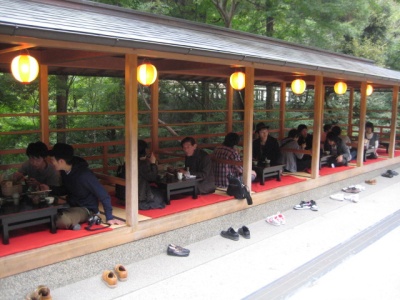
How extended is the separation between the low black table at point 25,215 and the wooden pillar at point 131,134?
0.81m

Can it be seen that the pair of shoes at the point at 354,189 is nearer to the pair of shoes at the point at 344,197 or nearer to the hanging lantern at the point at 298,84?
the pair of shoes at the point at 344,197

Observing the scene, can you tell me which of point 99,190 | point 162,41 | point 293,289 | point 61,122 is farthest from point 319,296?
point 61,122

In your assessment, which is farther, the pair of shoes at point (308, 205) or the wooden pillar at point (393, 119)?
the wooden pillar at point (393, 119)

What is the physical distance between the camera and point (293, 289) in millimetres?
4438

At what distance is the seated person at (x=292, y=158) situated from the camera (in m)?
8.58

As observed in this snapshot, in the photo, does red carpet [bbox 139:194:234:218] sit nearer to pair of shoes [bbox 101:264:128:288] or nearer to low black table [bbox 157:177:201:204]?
low black table [bbox 157:177:201:204]

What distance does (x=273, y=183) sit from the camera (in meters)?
7.55

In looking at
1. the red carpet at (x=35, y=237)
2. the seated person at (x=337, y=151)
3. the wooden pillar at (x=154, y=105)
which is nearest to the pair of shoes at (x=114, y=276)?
the red carpet at (x=35, y=237)

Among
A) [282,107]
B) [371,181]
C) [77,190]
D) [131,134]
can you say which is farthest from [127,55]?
[371,181]

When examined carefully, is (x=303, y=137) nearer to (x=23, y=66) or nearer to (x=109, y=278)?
(x=109, y=278)

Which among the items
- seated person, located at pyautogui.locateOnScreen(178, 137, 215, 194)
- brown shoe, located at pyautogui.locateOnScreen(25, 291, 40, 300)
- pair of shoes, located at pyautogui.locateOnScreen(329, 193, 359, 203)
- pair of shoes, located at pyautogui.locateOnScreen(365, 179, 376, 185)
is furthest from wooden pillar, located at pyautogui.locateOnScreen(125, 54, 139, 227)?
pair of shoes, located at pyautogui.locateOnScreen(365, 179, 376, 185)

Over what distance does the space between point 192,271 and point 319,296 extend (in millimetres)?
1561

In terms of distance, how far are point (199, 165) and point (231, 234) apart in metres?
1.29

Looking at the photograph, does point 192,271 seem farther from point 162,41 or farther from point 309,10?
point 309,10
